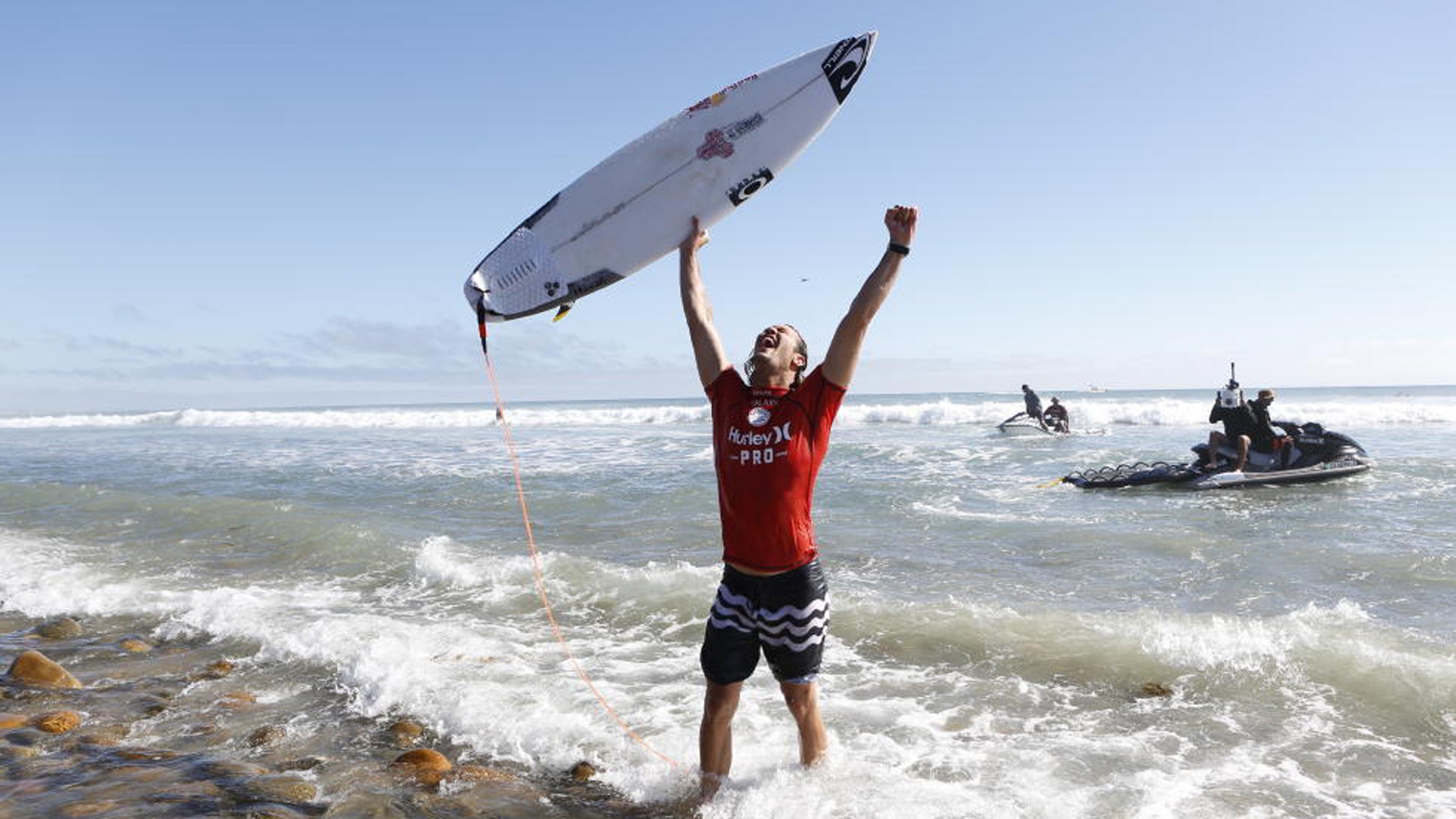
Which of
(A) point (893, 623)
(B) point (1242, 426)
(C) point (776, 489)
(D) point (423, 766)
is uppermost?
(C) point (776, 489)

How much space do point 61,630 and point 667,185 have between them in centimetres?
615

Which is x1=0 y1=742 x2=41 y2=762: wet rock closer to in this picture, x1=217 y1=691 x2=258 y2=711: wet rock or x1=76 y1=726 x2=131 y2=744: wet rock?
x1=76 y1=726 x2=131 y2=744: wet rock

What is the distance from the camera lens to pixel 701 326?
3639 millimetres

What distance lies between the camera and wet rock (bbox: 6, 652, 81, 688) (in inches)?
215

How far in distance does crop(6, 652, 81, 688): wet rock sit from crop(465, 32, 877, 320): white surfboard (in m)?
3.69

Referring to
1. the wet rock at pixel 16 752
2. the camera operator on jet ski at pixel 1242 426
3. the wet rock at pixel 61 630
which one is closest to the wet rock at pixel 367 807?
the wet rock at pixel 16 752

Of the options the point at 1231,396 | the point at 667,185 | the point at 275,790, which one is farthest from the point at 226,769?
the point at 1231,396

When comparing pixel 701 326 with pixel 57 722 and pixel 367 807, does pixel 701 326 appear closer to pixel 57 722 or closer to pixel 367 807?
pixel 367 807

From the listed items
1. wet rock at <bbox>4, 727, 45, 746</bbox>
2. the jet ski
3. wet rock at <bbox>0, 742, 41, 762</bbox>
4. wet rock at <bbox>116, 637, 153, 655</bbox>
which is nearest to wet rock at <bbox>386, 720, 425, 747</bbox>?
wet rock at <bbox>0, 742, 41, 762</bbox>

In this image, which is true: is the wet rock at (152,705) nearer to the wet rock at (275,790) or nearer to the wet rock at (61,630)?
the wet rock at (275,790)

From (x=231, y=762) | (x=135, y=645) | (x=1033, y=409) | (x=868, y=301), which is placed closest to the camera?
(x=868, y=301)

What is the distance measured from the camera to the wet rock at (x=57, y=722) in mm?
4652

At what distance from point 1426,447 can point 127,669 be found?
2794 centimetres

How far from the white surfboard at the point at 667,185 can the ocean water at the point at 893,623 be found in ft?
8.23
